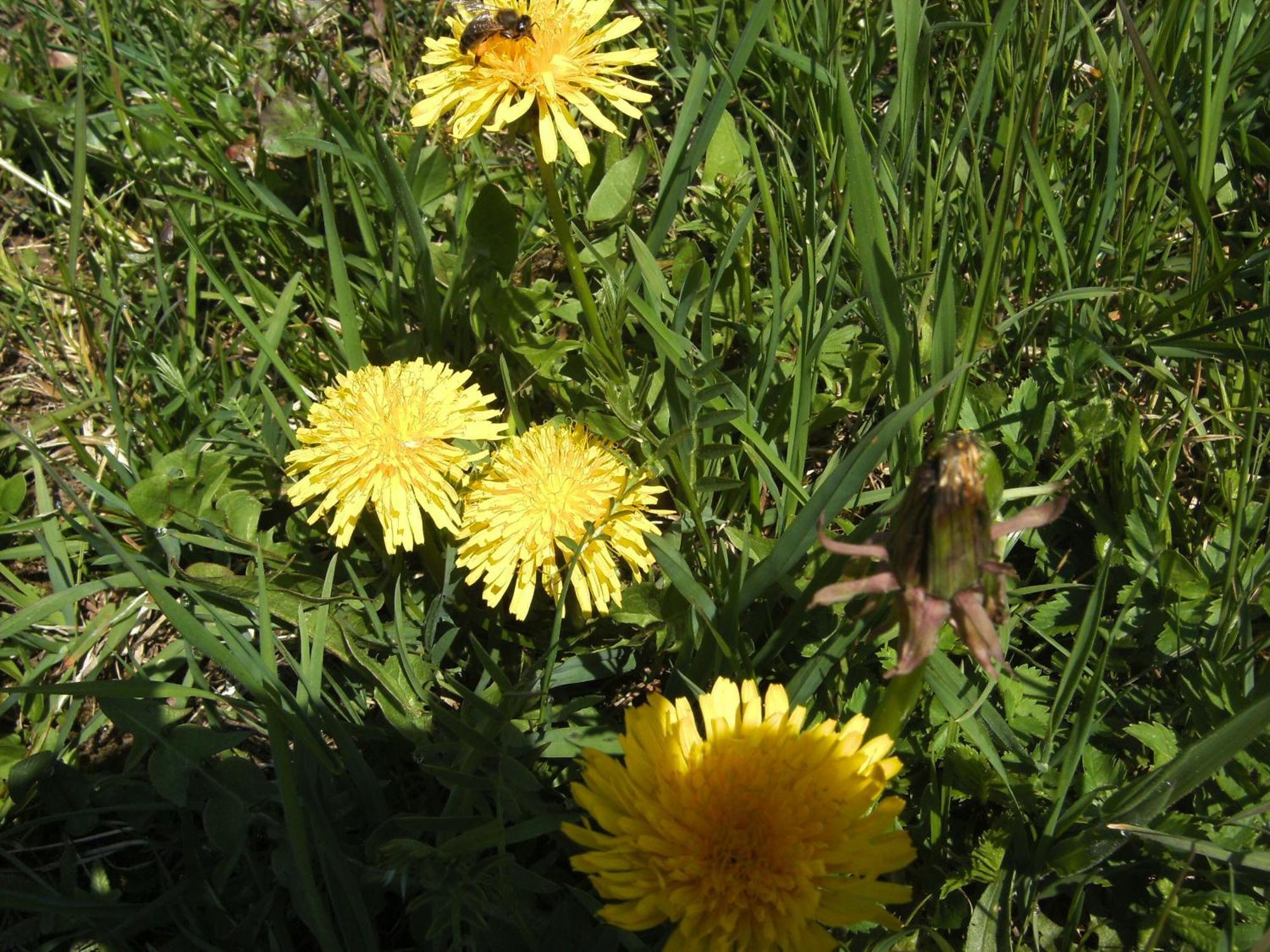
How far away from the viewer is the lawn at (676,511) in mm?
1607

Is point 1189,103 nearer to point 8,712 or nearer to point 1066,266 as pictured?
point 1066,266

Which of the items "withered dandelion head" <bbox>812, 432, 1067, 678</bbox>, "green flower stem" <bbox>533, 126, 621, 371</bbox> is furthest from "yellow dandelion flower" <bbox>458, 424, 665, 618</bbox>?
"withered dandelion head" <bbox>812, 432, 1067, 678</bbox>

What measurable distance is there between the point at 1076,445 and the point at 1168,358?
43 centimetres

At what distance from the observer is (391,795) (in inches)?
83.4

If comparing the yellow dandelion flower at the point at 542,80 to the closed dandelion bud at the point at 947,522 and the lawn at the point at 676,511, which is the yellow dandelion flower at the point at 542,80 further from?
the closed dandelion bud at the point at 947,522

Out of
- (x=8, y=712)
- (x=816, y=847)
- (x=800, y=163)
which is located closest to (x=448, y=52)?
(x=800, y=163)

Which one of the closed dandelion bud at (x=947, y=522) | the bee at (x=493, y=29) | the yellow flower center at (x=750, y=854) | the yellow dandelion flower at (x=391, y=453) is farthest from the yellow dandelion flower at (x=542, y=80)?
the yellow flower center at (x=750, y=854)

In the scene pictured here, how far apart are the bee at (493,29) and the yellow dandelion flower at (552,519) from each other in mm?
780

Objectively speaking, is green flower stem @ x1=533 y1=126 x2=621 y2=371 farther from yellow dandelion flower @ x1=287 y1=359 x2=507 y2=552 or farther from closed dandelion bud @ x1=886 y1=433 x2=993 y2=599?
closed dandelion bud @ x1=886 y1=433 x2=993 y2=599

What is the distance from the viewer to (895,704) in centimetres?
155

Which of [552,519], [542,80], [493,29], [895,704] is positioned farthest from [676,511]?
[493,29]

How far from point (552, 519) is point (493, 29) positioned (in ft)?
3.20

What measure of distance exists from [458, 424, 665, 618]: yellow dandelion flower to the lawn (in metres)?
0.01

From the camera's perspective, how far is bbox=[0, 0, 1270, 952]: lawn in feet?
5.27
